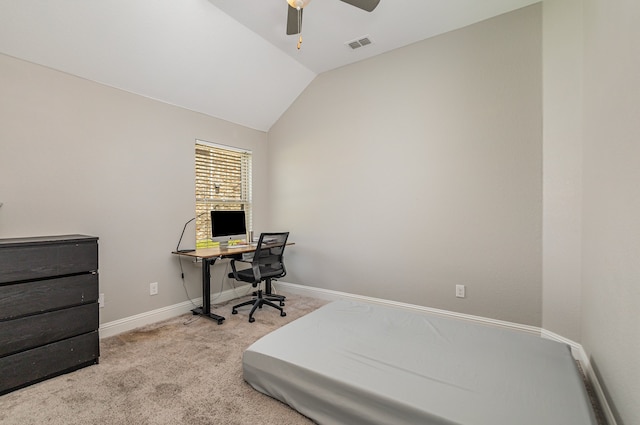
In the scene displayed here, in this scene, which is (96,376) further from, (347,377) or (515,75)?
(515,75)

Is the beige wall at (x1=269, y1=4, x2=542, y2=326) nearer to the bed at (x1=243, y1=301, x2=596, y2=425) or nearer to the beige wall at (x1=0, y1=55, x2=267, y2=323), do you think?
the bed at (x1=243, y1=301, x2=596, y2=425)

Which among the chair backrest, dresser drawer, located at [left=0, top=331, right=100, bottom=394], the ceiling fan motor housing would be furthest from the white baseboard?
the ceiling fan motor housing

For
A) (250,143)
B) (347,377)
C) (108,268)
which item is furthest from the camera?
(250,143)

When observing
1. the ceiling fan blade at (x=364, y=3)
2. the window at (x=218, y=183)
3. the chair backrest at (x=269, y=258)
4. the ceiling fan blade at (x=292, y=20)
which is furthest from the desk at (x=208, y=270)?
the ceiling fan blade at (x=364, y=3)

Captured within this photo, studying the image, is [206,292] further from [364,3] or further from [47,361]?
[364,3]

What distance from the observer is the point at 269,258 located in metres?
3.57

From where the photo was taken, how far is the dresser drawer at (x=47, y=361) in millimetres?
1938

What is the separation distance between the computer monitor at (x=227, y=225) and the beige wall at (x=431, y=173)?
A: 780mm

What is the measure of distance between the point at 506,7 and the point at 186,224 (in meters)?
3.99

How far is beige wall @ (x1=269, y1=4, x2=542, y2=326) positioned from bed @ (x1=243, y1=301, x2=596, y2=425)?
937 millimetres

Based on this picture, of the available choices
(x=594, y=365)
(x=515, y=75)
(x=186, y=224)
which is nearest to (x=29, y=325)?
(x=186, y=224)

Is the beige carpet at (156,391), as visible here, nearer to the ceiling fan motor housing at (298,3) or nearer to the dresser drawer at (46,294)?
the dresser drawer at (46,294)

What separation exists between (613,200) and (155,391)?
301 centimetres

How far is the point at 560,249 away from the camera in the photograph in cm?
248
